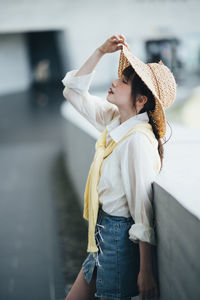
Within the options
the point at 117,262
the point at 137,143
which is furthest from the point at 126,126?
the point at 117,262

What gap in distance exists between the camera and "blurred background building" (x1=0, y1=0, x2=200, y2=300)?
7.01 ft

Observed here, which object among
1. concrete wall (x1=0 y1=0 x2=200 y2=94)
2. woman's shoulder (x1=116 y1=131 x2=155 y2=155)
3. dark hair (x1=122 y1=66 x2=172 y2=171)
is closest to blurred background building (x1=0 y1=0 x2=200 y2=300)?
concrete wall (x1=0 y1=0 x2=200 y2=94)

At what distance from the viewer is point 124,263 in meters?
1.43

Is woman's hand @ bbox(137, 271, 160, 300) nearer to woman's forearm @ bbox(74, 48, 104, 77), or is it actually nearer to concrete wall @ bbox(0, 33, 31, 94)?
woman's forearm @ bbox(74, 48, 104, 77)

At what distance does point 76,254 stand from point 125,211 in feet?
5.32

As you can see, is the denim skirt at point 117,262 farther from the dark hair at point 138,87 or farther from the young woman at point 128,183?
the dark hair at point 138,87

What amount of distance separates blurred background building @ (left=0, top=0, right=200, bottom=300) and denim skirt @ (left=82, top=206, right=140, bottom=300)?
0.39ft

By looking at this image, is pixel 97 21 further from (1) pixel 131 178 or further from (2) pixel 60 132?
(1) pixel 131 178

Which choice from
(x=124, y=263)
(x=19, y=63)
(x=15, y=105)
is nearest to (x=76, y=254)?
(x=124, y=263)

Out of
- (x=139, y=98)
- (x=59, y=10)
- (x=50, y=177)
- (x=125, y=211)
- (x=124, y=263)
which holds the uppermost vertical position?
(x=59, y=10)

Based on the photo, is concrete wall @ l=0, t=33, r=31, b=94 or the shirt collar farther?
concrete wall @ l=0, t=33, r=31, b=94

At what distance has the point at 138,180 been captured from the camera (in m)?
1.33

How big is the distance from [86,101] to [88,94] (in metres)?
0.04

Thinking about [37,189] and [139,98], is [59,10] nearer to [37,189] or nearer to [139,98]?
[37,189]
